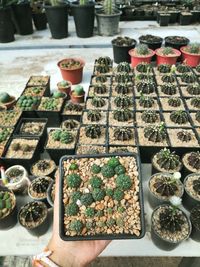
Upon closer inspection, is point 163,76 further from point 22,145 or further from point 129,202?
point 129,202

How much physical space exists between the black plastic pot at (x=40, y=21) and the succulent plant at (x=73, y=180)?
646 centimetres

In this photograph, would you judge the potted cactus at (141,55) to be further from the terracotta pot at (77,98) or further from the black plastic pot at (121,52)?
the terracotta pot at (77,98)

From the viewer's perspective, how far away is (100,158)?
2.01m

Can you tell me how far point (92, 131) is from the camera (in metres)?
2.93

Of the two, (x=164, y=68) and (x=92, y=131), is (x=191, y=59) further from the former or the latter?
(x=92, y=131)

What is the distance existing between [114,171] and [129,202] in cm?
25

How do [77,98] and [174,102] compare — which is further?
[77,98]

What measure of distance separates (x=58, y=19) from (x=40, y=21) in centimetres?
108

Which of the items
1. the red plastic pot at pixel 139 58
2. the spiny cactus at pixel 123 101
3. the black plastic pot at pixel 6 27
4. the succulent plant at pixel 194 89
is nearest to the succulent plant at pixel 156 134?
the spiny cactus at pixel 123 101

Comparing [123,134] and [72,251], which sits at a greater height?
[123,134]

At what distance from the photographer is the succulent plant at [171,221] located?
2059 mm

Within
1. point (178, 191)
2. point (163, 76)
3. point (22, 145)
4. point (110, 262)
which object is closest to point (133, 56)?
point (163, 76)

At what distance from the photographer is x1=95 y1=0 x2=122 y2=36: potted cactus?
6.45 meters

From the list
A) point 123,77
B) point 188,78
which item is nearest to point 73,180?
point 123,77
